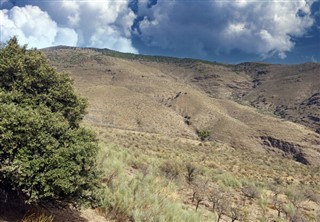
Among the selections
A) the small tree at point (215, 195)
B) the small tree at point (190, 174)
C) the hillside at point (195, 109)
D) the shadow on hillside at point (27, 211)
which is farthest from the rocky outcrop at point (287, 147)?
the shadow on hillside at point (27, 211)

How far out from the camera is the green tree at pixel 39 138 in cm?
930

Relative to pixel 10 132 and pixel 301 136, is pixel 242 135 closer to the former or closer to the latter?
pixel 301 136

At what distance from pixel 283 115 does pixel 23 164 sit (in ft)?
442

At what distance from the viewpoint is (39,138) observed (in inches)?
384

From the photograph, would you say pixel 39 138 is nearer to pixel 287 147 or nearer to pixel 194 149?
pixel 194 149

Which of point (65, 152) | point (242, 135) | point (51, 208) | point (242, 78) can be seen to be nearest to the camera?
point (65, 152)

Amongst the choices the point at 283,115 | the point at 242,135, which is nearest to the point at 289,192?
the point at 242,135

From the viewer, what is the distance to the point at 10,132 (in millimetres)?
9242

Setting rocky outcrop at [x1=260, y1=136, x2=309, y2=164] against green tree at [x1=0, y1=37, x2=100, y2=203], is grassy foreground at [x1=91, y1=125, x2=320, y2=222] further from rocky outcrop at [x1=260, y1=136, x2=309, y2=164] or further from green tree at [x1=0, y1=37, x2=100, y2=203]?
rocky outcrop at [x1=260, y1=136, x2=309, y2=164]

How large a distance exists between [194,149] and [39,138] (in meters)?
37.8

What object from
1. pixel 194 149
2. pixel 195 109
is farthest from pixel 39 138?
pixel 195 109

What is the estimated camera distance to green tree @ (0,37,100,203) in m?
9.30

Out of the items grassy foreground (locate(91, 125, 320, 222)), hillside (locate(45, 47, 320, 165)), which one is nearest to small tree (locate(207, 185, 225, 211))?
grassy foreground (locate(91, 125, 320, 222))

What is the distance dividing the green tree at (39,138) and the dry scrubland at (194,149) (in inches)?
94.8
